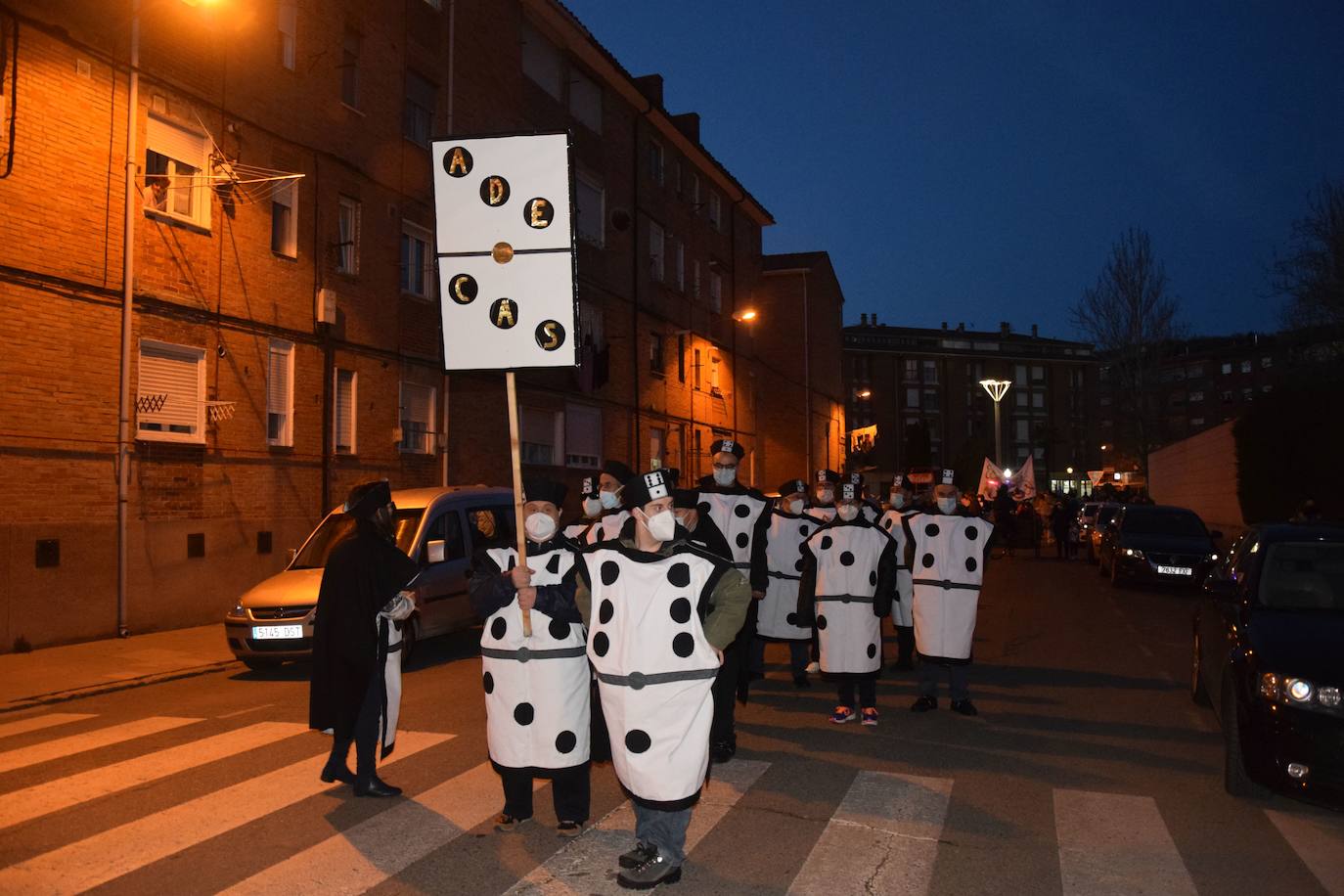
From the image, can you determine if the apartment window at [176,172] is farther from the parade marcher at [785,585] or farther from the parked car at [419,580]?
the parade marcher at [785,585]

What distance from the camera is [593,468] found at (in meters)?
28.1

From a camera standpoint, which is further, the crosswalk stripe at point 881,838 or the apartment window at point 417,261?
the apartment window at point 417,261

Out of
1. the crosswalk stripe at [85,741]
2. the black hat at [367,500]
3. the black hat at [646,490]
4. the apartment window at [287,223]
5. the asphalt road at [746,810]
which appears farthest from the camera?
the apartment window at [287,223]

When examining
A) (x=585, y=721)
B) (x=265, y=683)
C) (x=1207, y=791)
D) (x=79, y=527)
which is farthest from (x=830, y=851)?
(x=79, y=527)

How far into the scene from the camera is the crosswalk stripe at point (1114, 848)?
4781mm

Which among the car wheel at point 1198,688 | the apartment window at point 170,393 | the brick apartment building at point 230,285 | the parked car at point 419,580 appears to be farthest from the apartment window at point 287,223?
the car wheel at point 1198,688

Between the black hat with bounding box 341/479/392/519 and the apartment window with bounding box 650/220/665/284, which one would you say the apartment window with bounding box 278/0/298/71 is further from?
the apartment window with bounding box 650/220/665/284

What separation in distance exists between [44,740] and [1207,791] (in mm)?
8135

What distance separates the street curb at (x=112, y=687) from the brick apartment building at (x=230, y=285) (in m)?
2.85

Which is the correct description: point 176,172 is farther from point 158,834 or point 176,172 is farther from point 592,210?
point 592,210

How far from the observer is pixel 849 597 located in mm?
8430

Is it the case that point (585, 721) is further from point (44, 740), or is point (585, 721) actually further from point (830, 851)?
point (44, 740)

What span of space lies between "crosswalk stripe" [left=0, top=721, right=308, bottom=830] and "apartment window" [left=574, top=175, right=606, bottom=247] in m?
21.1

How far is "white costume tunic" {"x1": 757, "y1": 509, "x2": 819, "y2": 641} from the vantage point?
388 inches
